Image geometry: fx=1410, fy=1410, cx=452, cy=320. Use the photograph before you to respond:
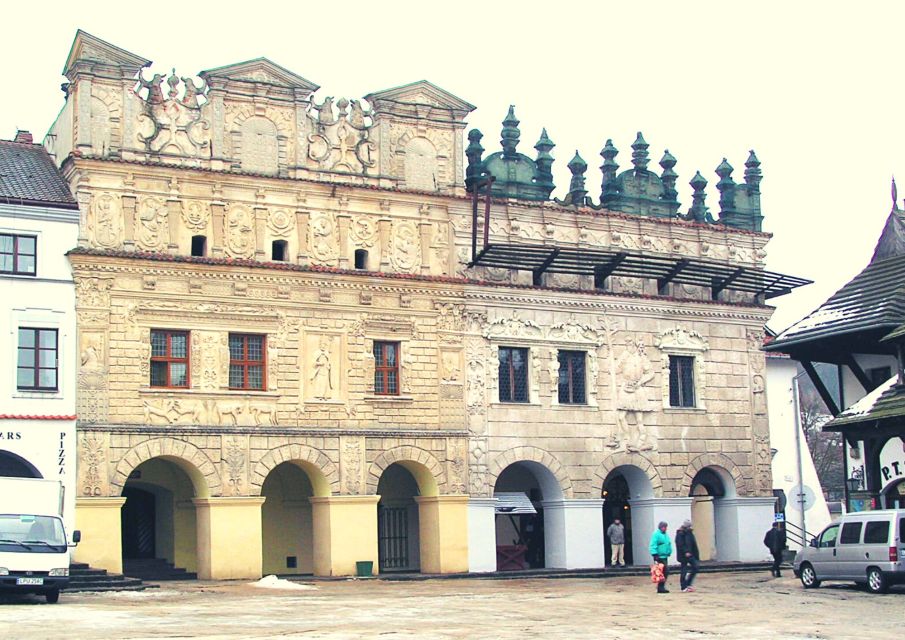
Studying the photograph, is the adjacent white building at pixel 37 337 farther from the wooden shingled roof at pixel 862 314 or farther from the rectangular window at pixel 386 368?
the wooden shingled roof at pixel 862 314

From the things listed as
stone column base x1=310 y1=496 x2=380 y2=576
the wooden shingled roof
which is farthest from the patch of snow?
the wooden shingled roof

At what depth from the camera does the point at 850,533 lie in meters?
31.4

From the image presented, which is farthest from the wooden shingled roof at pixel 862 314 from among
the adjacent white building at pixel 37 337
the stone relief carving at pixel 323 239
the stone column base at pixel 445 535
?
the adjacent white building at pixel 37 337

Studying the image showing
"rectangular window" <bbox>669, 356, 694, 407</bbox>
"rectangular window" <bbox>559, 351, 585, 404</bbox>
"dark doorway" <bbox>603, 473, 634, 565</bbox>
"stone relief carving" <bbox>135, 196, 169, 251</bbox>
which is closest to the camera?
"stone relief carving" <bbox>135, 196, 169, 251</bbox>

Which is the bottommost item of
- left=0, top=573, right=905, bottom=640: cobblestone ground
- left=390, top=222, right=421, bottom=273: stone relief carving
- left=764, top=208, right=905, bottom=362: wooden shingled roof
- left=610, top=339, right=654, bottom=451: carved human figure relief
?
left=0, top=573, right=905, bottom=640: cobblestone ground

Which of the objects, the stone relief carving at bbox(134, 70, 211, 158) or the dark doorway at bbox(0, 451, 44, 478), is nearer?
the dark doorway at bbox(0, 451, 44, 478)

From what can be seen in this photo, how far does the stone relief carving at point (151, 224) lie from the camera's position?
120 ft

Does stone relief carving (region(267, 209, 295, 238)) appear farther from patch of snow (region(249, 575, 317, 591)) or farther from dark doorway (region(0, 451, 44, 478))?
patch of snow (region(249, 575, 317, 591))

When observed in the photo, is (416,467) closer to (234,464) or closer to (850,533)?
(234,464)

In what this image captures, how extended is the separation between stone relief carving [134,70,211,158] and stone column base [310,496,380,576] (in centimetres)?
1016

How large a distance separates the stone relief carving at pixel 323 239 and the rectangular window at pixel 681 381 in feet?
38.8

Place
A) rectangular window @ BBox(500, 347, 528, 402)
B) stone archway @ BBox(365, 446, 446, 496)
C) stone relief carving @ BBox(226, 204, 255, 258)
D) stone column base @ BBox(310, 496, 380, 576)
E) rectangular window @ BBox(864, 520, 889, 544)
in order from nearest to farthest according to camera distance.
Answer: rectangular window @ BBox(864, 520, 889, 544) → stone relief carving @ BBox(226, 204, 255, 258) → stone column base @ BBox(310, 496, 380, 576) → stone archway @ BBox(365, 446, 446, 496) → rectangular window @ BBox(500, 347, 528, 402)

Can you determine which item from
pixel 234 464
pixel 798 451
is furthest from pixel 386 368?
pixel 798 451

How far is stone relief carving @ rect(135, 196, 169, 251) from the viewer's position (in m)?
36.7
